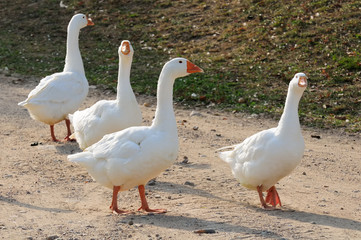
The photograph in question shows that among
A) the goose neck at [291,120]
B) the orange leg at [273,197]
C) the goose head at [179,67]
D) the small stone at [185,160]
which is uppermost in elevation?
the goose head at [179,67]

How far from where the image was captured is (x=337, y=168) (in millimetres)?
8945

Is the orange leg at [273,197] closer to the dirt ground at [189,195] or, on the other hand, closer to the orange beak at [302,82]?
the dirt ground at [189,195]

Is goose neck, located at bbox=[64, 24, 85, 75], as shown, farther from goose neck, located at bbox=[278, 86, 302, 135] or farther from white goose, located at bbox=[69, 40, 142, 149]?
goose neck, located at bbox=[278, 86, 302, 135]

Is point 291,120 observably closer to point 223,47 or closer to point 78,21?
point 78,21

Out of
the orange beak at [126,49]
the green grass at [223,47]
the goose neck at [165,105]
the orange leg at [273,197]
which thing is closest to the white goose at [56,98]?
the orange beak at [126,49]

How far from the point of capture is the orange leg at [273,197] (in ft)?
23.8

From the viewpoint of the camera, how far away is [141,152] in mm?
6715

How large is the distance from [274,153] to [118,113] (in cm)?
243

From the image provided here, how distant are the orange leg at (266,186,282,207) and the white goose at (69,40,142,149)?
7.03ft

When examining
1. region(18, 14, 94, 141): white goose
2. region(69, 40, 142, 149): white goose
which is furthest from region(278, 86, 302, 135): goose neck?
region(18, 14, 94, 141): white goose

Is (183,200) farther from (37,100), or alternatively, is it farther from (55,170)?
(37,100)

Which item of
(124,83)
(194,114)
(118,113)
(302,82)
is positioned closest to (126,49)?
(124,83)

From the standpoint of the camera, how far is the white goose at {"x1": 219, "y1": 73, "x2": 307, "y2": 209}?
22.7ft

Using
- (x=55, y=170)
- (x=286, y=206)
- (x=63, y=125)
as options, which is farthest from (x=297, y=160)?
(x=63, y=125)
